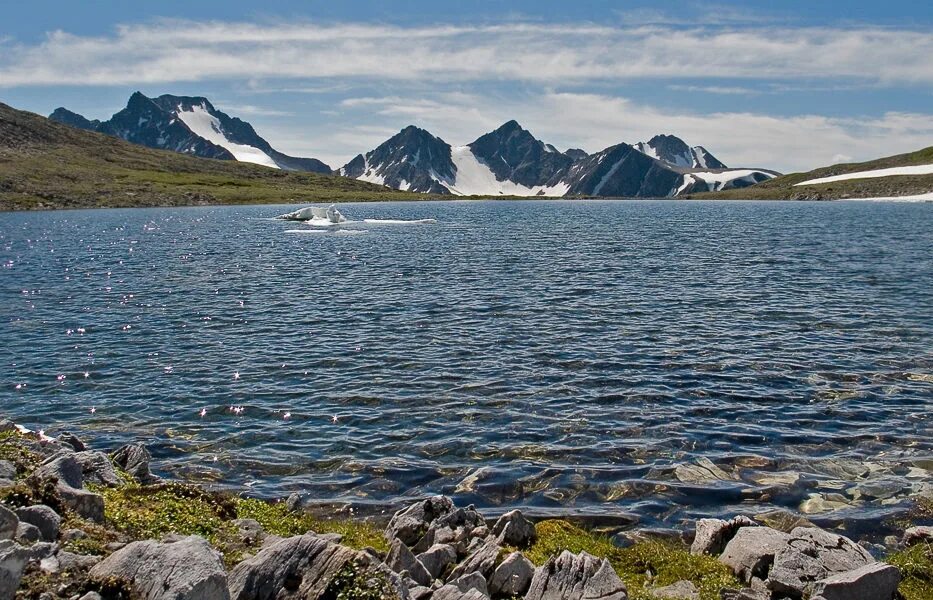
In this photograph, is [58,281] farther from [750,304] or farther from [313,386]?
[750,304]

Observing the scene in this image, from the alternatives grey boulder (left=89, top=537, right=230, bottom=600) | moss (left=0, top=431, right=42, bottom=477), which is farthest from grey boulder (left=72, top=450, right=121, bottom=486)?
grey boulder (left=89, top=537, right=230, bottom=600)

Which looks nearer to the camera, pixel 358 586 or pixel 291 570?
pixel 358 586

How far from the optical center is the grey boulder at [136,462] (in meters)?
20.1

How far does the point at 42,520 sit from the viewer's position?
12820 mm

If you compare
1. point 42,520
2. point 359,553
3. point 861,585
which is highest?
point 42,520

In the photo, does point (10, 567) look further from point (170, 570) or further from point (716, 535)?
point (716, 535)

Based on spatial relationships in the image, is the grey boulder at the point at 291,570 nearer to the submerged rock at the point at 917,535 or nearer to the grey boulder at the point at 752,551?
the grey boulder at the point at 752,551

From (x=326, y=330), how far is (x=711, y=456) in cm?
2516

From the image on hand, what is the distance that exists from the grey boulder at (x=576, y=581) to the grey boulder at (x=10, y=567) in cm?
860

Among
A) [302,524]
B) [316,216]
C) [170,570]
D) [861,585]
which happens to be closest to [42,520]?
[170,570]

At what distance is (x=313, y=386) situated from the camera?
30.4 meters

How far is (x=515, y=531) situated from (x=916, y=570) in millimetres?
8843

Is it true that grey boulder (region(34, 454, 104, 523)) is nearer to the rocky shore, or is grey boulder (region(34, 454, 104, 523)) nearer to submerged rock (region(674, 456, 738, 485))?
the rocky shore

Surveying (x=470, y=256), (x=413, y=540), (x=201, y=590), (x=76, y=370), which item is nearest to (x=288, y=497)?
(x=413, y=540)
